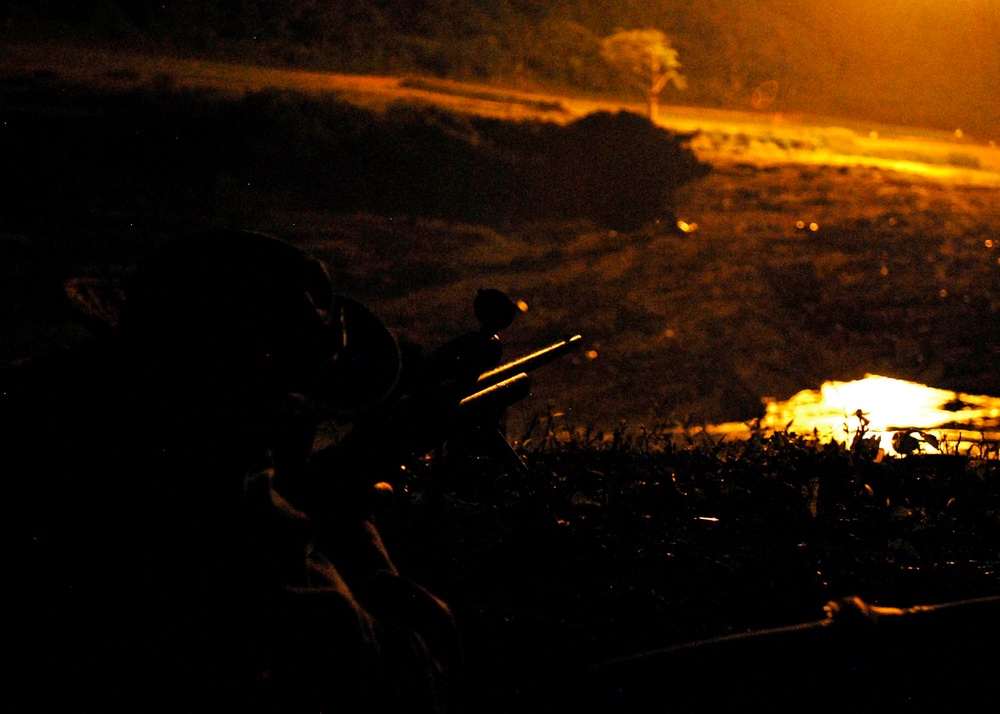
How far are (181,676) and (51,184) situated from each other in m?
10.9

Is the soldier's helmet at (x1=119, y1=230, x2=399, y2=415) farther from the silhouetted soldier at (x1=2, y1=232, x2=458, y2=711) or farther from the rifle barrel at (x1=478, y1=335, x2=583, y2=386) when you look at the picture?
the rifle barrel at (x1=478, y1=335, x2=583, y2=386)

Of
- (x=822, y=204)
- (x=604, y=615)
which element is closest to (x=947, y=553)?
(x=604, y=615)

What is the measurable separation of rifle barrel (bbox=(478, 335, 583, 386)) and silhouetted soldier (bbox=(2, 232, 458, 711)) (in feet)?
2.69

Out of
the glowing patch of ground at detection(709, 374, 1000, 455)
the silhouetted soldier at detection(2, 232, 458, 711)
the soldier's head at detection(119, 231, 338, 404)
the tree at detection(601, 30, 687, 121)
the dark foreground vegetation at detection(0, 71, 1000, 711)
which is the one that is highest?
the tree at detection(601, 30, 687, 121)

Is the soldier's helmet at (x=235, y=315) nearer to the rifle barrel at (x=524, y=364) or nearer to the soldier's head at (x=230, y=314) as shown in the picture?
the soldier's head at (x=230, y=314)

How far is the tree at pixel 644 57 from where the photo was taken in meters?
20.6

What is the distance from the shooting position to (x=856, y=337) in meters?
9.73

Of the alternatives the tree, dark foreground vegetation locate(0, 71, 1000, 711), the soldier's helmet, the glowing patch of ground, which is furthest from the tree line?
the soldier's helmet

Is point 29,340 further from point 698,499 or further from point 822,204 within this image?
point 822,204

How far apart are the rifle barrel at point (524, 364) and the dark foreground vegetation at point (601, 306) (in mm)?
522

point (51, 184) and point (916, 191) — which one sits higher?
point (916, 191)

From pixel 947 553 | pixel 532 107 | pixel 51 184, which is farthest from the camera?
pixel 532 107

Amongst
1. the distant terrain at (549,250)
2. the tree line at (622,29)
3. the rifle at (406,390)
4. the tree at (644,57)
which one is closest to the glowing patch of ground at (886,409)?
the distant terrain at (549,250)

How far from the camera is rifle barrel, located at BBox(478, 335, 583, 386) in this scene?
2357 millimetres
